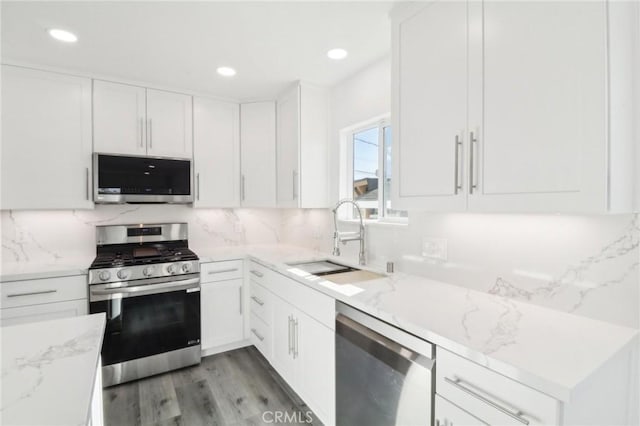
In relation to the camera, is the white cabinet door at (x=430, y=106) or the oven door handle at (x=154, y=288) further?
the oven door handle at (x=154, y=288)

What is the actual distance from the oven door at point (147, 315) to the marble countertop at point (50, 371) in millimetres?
1318

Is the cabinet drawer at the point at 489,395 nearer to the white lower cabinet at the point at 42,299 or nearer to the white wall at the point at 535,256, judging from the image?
the white wall at the point at 535,256

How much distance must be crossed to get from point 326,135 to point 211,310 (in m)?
1.85

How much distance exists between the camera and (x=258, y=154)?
3061mm

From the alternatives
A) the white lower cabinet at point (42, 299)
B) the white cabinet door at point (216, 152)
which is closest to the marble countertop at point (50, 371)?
the white lower cabinet at point (42, 299)

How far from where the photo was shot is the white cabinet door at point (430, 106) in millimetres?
1333

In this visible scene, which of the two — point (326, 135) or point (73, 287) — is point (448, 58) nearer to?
point (326, 135)

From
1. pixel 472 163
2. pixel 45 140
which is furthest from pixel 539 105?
pixel 45 140

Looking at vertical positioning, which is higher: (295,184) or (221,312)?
(295,184)

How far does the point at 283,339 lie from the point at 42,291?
5.49ft

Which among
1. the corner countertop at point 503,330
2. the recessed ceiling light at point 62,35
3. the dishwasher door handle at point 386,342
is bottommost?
the dishwasher door handle at point 386,342

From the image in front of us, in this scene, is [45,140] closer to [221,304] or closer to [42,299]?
[42,299]

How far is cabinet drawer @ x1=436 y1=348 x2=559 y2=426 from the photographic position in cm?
82

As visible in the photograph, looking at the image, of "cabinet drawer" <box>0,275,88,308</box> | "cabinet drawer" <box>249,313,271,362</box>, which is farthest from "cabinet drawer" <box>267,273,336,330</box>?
"cabinet drawer" <box>0,275,88,308</box>
